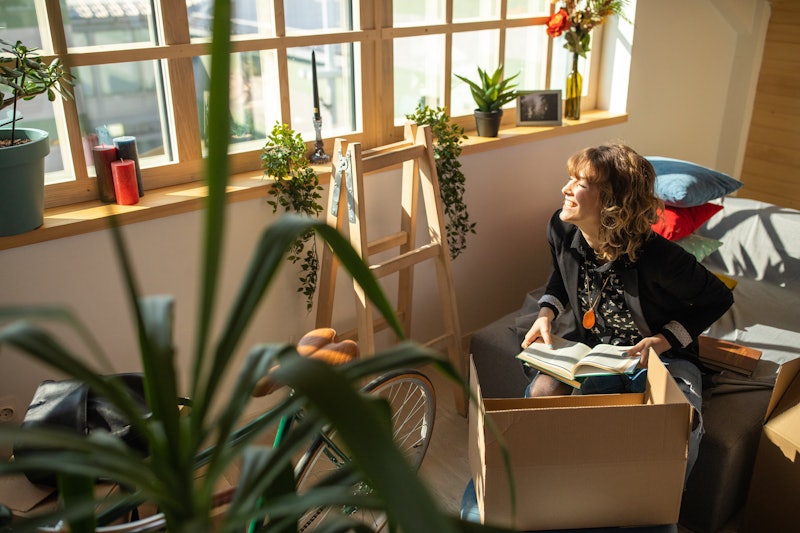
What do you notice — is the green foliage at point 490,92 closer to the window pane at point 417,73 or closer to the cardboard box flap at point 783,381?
the window pane at point 417,73

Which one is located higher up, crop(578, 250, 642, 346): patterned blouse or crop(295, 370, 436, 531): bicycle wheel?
crop(578, 250, 642, 346): patterned blouse

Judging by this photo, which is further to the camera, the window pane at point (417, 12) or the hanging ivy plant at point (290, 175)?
the window pane at point (417, 12)

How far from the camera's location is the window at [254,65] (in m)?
2.04

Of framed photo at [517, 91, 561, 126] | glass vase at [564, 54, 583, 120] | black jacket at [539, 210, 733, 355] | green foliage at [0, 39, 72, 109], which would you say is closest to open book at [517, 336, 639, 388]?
black jacket at [539, 210, 733, 355]

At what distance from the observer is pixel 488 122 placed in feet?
9.25

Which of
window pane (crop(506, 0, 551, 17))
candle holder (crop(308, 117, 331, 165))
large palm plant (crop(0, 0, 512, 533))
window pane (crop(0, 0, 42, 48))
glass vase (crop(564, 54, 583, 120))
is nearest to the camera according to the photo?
large palm plant (crop(0, 0, 512, 533))

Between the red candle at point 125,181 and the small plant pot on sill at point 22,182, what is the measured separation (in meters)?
0.21

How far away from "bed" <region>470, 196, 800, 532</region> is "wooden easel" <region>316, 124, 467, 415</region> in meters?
0.19

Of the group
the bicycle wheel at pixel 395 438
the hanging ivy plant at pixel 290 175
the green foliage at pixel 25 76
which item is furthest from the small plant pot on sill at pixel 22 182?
the bicycle wheel at pixel 395 438

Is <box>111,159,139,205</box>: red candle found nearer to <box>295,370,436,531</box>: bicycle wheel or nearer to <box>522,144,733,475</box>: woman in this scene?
<box>295,370,436,531</box>: bicycle wheel

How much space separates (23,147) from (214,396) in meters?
1.37

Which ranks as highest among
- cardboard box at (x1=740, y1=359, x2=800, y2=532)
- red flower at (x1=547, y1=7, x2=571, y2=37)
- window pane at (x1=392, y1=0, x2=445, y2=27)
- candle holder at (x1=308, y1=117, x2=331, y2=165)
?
window pane at (x1=392, y1=0, x2=445, y2=27)

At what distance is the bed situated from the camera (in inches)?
81.4

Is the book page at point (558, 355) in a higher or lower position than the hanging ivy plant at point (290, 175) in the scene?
lower
